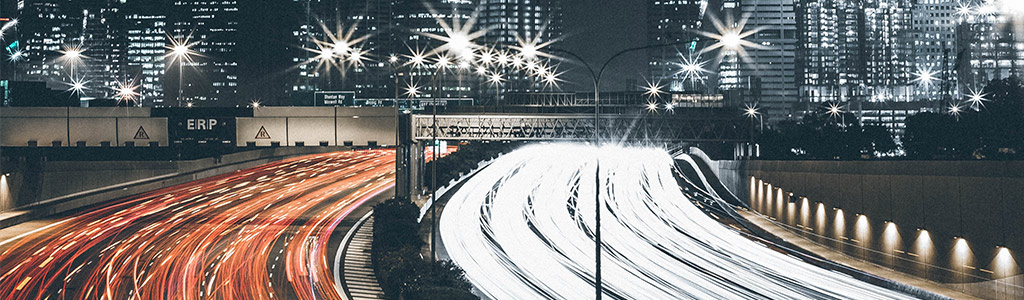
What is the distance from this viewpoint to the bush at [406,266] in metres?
28.8

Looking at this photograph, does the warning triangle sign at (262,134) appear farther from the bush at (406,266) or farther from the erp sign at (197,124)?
the bush at (406,266)

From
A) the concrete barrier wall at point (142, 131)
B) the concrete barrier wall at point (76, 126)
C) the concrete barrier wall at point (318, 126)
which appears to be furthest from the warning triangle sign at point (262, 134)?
Answer: the concrete barrier wall at point (76, 126)

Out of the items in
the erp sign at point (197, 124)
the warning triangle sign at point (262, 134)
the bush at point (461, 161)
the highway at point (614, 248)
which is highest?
the erp sign at point (197, 124)

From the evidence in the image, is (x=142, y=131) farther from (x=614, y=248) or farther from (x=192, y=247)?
(x=614, y=248)

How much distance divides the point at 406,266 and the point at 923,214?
20584mm

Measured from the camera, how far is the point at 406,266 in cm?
3281

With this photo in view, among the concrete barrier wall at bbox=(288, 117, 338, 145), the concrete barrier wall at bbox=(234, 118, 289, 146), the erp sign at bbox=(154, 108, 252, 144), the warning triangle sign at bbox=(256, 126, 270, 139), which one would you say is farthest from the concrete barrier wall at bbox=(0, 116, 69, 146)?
the concrete barrier wall at bbox=(288, 117, 338, 145)

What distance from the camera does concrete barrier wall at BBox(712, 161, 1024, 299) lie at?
99.5 ft

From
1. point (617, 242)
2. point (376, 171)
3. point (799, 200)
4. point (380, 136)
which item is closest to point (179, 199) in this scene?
point (380, 136)

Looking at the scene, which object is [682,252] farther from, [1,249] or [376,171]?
[376,171]

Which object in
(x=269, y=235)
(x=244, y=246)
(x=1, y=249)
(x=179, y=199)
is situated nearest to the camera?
(x=1, y=249)

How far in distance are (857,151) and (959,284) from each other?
68.9m

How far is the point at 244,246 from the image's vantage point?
133 feet

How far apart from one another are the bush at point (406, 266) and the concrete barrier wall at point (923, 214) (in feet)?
59.9
